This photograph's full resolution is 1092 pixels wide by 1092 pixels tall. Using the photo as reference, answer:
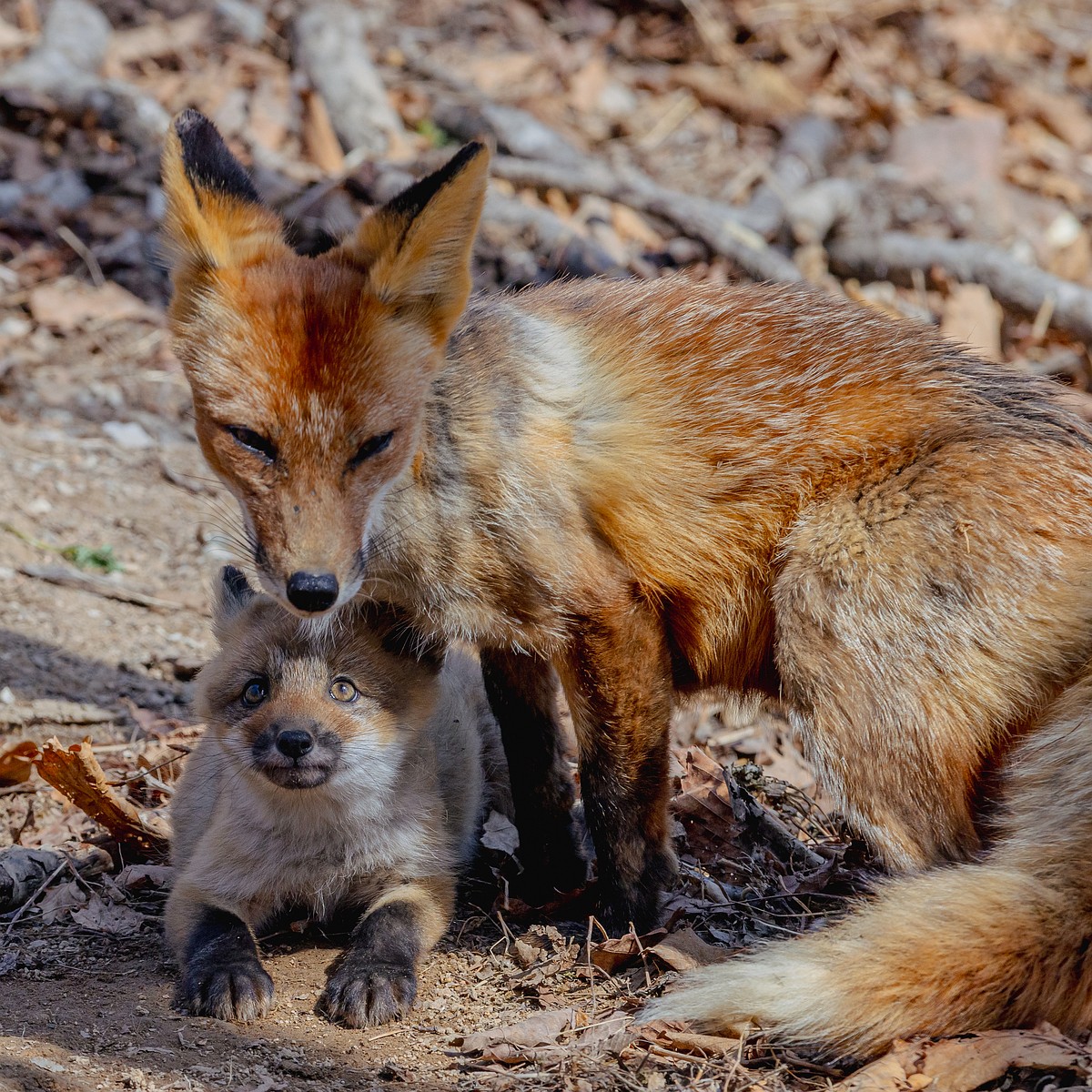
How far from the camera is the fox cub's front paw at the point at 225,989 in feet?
14.9

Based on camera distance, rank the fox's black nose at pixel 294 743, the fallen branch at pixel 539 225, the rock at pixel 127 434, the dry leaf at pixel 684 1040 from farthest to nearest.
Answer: the fallen branch at pixel 539 225, the rock at pixel 127 434, the fox's black nose at pixel 294 743, the dry leaf at pixel 684 1040

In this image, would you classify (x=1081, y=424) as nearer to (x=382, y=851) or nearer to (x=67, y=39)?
(x=382, y=851)

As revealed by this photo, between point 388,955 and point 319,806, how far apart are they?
2.20 feet

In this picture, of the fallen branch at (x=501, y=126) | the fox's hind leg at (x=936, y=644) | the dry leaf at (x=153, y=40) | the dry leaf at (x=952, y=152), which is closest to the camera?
the fox's hind leg at (x=936, y=644)

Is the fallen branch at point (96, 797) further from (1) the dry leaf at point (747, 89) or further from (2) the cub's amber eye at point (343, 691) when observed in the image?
(1) the dry leaf at point (747, 89)

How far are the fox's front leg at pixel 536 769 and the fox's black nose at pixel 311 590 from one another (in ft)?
5.17

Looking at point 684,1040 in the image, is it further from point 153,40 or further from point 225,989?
point 153,40

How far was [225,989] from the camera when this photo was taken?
4570 millimetres

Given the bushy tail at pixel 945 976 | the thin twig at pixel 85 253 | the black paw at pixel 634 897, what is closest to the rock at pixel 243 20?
the thin twig at pixel 85 253

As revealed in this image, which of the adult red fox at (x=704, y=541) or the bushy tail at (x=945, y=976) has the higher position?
the adult red fox at (x=704, y=541)

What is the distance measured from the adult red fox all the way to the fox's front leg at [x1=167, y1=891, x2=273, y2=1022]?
1.41 m

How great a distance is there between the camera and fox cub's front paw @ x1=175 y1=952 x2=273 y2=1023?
454 cm

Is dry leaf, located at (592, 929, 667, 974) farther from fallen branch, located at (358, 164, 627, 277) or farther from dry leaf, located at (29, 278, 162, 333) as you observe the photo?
dry leaf, located at (29, 278, 162, 333)

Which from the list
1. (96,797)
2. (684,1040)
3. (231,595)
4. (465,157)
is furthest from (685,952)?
(465,157)
